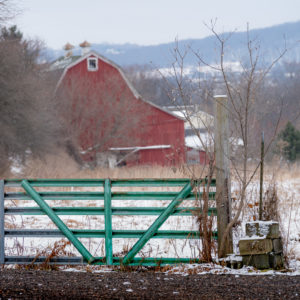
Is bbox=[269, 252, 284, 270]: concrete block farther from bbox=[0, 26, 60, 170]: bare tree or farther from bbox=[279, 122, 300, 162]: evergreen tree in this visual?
bbox=[279, 122, 300, 162]: evergreen tree

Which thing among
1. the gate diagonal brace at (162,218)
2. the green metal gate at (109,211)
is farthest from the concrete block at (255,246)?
the gate diagonal brace at (162,218)

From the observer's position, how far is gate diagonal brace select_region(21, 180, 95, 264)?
24.0 feet

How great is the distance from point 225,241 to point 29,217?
486 centimetres

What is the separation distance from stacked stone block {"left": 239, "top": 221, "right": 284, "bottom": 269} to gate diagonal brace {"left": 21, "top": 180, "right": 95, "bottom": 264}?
214cm

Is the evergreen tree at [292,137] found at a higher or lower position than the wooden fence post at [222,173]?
higher

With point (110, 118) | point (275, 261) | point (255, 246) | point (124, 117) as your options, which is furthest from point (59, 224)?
point (110, 118)

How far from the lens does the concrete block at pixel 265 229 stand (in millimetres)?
6977

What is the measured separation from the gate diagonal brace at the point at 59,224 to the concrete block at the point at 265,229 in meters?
2.26

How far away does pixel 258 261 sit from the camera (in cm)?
694

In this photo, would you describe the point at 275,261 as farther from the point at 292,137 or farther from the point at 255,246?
the point at 292,137

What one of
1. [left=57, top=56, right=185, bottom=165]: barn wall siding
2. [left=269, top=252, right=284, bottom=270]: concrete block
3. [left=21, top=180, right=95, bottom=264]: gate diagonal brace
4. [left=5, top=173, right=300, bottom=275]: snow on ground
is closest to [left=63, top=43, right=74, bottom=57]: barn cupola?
[left=57, top=56, right=185, bottom=165]: barn wall siding

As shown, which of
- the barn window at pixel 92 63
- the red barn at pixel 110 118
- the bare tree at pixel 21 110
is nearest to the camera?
the bare tree at pixel 21 110

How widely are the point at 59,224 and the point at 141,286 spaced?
1.93 meters

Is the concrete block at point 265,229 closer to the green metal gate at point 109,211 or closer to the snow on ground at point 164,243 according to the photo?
the snow on ground at point 164,243
